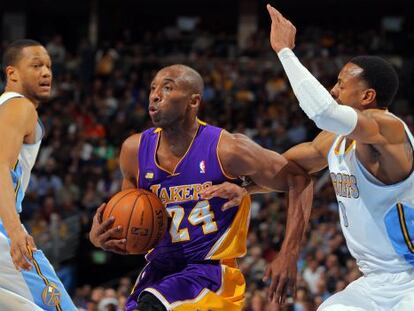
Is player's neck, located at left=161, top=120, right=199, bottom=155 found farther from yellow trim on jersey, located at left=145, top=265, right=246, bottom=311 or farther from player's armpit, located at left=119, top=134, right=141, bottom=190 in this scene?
yellow trim on jersey, located at left=145, top=265, right=246, bottom=311

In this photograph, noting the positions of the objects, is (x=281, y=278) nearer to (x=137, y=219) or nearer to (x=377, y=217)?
(x=377, y=217)

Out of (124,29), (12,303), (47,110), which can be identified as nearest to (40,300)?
(12,303)

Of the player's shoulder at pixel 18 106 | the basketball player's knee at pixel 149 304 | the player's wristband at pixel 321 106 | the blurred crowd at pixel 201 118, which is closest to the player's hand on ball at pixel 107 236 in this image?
the basketball player's knee at pixel 149 304

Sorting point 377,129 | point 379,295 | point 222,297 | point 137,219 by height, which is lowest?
point 222,297

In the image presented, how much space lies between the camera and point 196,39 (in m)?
18.4

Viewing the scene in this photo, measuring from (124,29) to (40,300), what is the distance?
51.5 feet

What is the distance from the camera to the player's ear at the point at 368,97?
4.33 meters

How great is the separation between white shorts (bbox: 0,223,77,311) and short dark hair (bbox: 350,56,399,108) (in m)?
1.86

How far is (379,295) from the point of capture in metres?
4.17

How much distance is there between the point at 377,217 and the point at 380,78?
69 centimetres

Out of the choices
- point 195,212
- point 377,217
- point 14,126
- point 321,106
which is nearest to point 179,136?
point 195,212

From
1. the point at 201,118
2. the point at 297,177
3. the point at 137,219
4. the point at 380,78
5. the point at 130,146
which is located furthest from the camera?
the point at 201,118

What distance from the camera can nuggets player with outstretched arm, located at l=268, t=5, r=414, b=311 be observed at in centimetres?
404

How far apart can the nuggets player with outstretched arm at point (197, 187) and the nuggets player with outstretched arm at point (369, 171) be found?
16.7 inches
